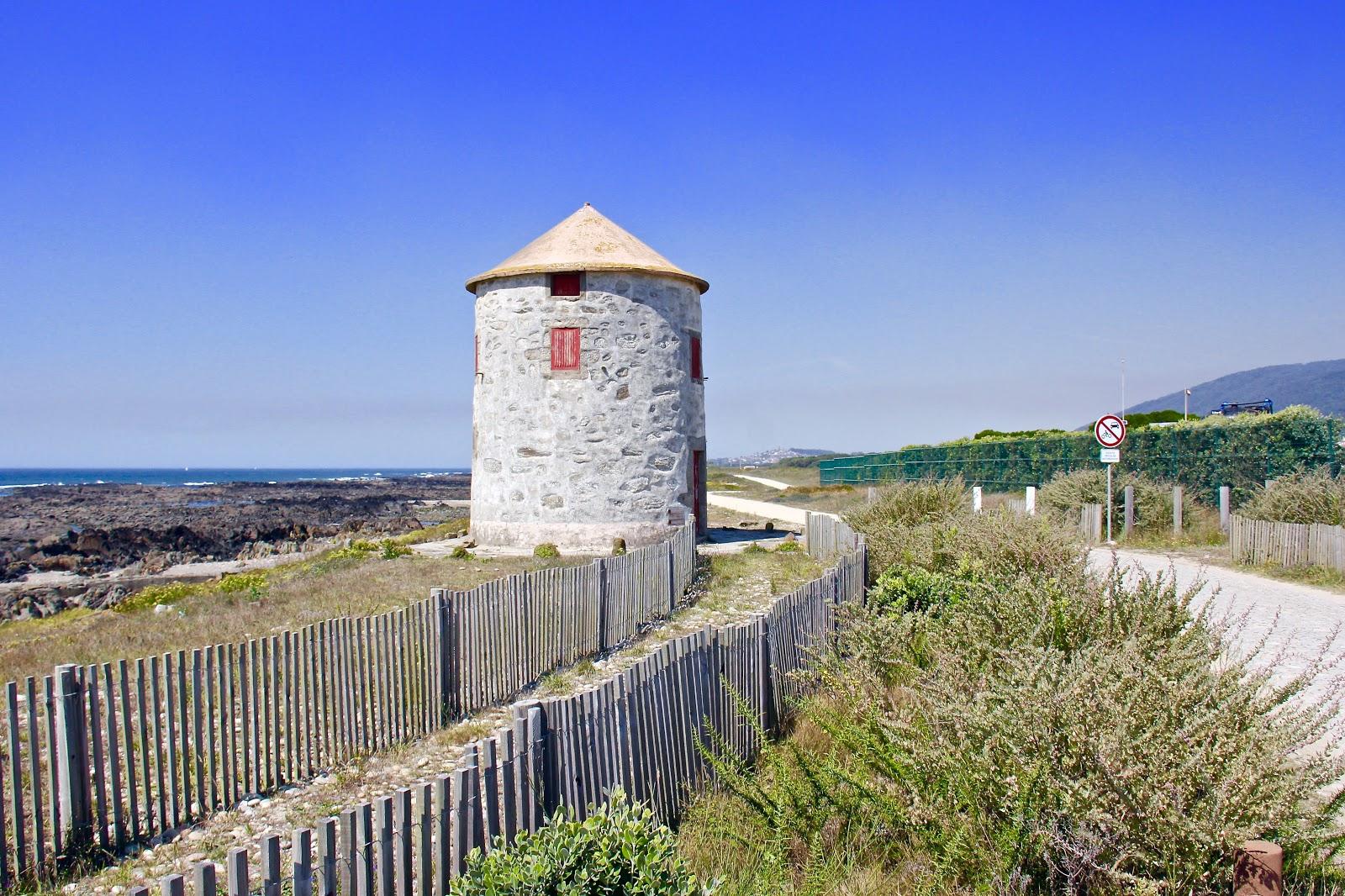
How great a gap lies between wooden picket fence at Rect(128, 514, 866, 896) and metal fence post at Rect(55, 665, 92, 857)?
0.96m

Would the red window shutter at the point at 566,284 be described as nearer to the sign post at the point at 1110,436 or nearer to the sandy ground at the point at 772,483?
the sign post at the point at 1110,436

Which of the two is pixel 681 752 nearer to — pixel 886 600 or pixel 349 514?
pixel 886 600

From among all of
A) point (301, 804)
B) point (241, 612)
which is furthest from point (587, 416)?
point (301, 804)

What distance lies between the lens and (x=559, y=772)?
15.3 feet

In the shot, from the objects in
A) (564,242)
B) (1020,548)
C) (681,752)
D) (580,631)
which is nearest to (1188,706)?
(681,752)

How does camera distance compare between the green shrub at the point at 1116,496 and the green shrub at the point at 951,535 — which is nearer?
the green shrub at the point at 951,535

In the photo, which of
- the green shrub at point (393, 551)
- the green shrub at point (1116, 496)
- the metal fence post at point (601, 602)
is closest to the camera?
the metal fence post at point (601, 602)

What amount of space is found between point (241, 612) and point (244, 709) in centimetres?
625

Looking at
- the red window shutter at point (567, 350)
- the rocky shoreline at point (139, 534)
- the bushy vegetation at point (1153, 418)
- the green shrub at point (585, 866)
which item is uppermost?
the red window shutter at point (567, 350)

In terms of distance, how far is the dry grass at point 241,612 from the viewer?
9914 millimetres

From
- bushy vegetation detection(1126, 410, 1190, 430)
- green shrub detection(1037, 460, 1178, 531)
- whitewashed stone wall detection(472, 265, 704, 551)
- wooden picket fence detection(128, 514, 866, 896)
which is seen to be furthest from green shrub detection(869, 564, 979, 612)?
bushy vegetation detection(1126, 410, 1190, 430)

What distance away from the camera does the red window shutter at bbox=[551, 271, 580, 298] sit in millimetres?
19891

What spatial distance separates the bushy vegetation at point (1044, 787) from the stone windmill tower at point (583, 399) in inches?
547

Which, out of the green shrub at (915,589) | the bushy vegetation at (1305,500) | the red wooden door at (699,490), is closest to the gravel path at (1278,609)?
the bushy vegetation at (1305,500)
